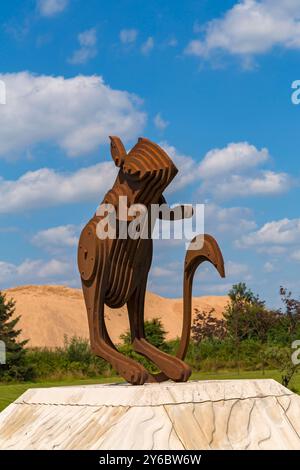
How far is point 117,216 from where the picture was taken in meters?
7.32

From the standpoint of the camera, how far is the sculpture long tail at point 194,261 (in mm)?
7281

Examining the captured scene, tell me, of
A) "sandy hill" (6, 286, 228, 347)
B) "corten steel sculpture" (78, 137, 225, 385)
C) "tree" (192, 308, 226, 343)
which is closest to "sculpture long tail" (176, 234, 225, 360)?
"corten steel sculpture" (78, 137, 225, 385)

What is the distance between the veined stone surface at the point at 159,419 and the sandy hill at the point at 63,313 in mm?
38445

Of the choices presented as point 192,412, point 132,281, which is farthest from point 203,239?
point 192,412

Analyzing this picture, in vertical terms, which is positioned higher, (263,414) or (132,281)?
(132,281)

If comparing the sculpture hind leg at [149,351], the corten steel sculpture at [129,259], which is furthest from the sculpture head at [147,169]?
the sculpture hind leg at [149,351]

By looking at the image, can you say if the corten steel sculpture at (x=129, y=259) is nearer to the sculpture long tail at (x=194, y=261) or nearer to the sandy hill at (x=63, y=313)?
the sculpture long tail at (x=194, y=261)

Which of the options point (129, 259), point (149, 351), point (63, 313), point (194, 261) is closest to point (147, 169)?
point (129, 259)

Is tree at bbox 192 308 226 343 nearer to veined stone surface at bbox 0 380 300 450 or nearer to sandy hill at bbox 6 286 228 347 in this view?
veined stone surface at bbox 0 380 300 450

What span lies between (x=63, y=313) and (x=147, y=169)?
46249 millimetres

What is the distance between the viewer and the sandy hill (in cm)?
4878

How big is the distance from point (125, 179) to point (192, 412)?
264 cm
